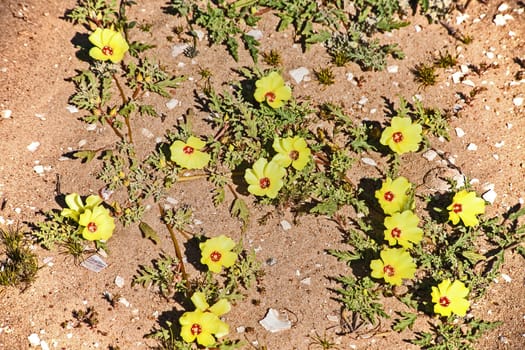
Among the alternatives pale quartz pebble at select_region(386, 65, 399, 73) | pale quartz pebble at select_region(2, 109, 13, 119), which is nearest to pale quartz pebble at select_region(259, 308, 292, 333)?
pale quartz pebble at select_region(386, 65, 399, 73)

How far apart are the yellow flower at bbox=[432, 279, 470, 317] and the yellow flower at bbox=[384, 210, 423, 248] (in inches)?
15.3

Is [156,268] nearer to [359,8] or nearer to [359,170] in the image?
[359,170]

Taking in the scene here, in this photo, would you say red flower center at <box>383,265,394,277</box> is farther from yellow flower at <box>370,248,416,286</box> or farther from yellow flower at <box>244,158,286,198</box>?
yellow flower at <box>244,158,286,198</box>

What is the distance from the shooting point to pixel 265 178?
476cm

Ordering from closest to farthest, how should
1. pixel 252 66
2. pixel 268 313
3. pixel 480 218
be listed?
pixel 268 313
pixel 480 218
pixel 252 66

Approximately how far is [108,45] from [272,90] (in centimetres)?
143

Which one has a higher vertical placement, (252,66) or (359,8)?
(359,8)

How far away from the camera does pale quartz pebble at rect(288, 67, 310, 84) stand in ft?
17.7

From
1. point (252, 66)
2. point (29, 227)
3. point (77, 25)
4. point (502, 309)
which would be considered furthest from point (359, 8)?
point (29, 227)

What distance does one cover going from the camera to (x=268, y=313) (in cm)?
456

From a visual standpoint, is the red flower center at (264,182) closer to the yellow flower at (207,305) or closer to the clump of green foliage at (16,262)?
the yellow flower at (207,305)

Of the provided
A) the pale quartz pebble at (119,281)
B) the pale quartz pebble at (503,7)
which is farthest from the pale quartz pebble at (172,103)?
the pale quartz pebble at (503,7)

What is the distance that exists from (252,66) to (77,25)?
162 cm

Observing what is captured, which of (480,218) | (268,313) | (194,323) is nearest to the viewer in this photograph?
(194,323)
